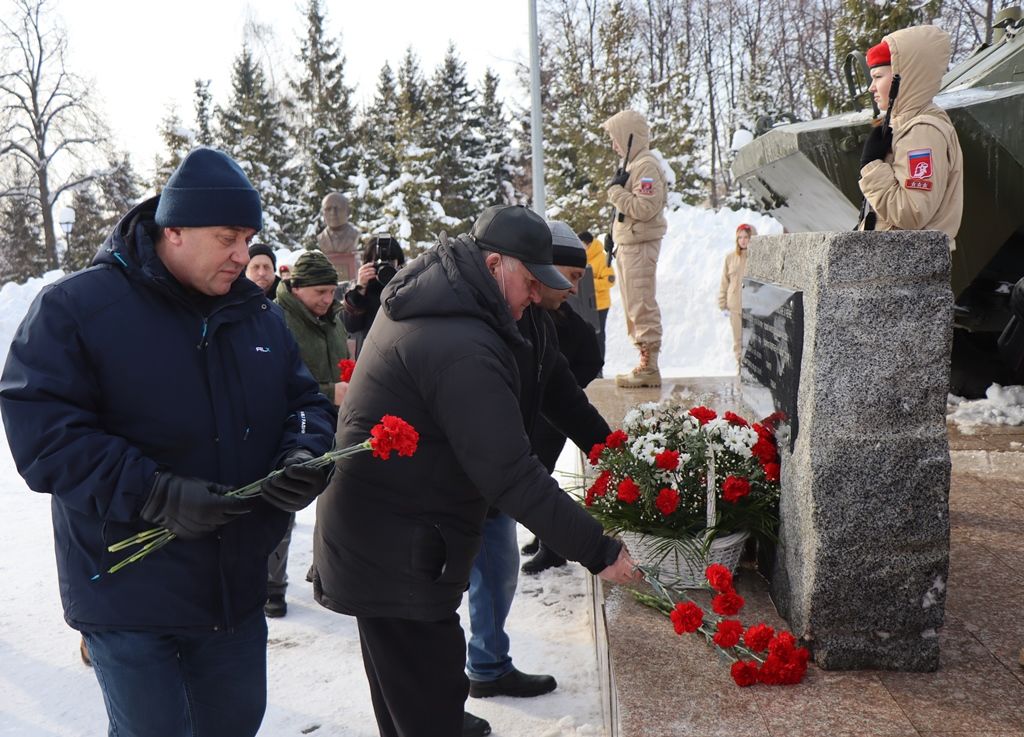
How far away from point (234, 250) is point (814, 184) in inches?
193

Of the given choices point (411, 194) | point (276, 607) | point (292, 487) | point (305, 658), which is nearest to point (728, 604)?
point (292, 487)

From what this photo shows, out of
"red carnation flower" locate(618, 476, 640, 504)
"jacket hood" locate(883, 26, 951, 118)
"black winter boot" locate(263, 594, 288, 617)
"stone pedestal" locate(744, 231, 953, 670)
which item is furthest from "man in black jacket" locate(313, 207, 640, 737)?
"black winter boot" locate(263, 594, 288, 617)

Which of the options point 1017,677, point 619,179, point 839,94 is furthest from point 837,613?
point 839,94

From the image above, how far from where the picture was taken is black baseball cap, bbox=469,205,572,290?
258 cm

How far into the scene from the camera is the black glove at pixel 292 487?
2246mm

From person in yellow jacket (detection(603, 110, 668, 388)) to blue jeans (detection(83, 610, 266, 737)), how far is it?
5676mm

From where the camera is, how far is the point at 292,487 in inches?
88.7

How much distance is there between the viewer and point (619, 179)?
7.64m

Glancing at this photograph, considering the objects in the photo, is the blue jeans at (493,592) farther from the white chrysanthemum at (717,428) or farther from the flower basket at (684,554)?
the white chrysanthemum at (717,428)

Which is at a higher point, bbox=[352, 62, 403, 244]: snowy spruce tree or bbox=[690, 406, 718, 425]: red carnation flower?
bbox=[352, 62, 403, 244]: snowy spruce tree

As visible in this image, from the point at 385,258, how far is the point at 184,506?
3.93 m

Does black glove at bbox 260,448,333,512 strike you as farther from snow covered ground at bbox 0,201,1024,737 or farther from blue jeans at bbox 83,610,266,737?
snow covered ground at bbox 0,201,1024,737

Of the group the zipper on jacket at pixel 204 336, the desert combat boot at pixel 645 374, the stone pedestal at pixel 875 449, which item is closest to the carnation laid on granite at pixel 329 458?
the zipper on jacket at pixel 204 336

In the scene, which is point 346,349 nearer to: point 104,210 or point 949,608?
point 949,608
